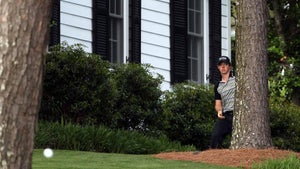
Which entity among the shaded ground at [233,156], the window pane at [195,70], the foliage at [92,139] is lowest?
the shaded ground at [233,156]

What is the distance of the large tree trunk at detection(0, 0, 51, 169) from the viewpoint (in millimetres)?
7570

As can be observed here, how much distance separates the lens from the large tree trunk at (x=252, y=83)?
56.2ft

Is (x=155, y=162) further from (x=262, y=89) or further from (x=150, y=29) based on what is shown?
(x=150, y=29)

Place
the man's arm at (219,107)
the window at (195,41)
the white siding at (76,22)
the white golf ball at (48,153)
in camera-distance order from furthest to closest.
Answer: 1. the window at (195,41)
2. the white siding at (76,22)
3. the man's arm at (219,107)
4. the white golf ball at (48,153)

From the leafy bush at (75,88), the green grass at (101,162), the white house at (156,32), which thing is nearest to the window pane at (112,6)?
the white house at (156,32)

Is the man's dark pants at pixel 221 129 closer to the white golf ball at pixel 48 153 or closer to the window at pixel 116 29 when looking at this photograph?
the white golf ball at pixel 48 153

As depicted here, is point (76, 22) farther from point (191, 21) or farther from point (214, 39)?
point (214, 39)

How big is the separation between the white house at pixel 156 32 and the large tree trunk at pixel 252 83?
5320mm

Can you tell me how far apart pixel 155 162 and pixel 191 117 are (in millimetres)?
7264

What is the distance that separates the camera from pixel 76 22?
73.5ft

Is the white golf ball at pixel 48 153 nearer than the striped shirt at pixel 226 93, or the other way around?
the white golf ball at pixel 48 153

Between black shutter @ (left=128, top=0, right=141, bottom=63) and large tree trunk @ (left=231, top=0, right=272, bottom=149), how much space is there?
22.0 ft

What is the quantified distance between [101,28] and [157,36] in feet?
6.57

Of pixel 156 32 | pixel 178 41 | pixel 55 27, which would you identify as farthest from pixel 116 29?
pixel 55 27
